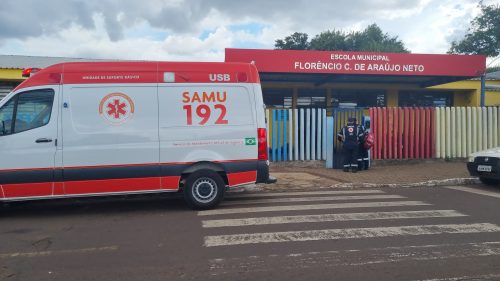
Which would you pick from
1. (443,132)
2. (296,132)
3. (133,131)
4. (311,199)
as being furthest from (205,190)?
(443,132)

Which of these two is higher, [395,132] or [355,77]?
[355,77]

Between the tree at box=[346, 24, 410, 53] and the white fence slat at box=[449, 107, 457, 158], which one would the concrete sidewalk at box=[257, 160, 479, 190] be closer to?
the white fence slat at box=[449, 107, 457, 158]

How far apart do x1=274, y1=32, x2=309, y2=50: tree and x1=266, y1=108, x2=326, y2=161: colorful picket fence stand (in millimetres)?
30959

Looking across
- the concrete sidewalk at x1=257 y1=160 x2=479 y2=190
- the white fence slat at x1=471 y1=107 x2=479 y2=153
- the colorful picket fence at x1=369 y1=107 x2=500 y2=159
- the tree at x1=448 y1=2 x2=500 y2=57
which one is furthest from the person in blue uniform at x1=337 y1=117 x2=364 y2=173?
the tree at x1=448 y1=2 x2=500 y2=57

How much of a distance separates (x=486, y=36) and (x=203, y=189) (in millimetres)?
34065

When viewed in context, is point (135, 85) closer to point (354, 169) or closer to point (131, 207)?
point (131, 207)

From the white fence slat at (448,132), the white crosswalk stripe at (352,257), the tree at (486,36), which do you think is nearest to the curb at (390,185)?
the white fence slat at (448,132)

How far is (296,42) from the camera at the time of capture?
43.0 metres

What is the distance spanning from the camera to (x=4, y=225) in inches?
263

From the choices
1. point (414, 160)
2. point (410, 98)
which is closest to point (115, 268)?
point (414, 160)

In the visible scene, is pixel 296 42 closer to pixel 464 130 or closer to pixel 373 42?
pixel 373 42

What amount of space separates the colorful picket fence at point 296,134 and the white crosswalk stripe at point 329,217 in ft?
19.8

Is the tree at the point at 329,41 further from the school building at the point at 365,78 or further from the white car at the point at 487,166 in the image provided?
the white car at the point at 487,166

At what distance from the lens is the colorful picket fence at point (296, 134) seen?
12.9 m
